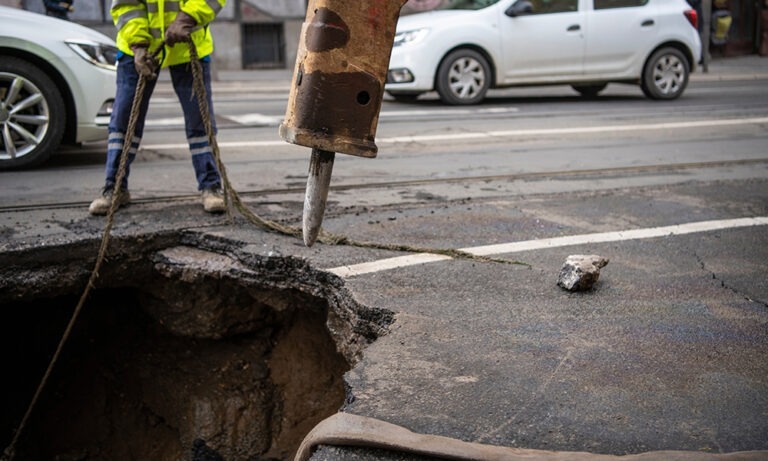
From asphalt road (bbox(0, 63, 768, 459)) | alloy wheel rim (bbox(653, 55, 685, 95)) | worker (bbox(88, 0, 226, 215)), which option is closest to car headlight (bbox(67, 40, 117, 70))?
asphalt road (bbox(0, 63, 768, 459))

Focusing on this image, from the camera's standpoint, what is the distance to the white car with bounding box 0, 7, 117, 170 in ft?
22.8

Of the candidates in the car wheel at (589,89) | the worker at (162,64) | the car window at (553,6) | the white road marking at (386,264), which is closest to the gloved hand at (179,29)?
the worker at (162,64)

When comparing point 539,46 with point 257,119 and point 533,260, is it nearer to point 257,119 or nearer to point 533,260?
point 257,119

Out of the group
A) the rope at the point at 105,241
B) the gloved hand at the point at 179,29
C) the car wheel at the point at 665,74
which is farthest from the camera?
the car wheel at the point at 665,74

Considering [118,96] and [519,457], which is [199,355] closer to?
[118,96]

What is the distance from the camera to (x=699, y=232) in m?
5.30

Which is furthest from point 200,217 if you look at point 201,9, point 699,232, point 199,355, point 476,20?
point 476,20

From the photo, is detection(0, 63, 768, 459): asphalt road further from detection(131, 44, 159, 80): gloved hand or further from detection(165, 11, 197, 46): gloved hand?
detection(165, 11, 197, 46): gloved hand

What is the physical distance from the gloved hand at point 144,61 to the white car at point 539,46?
281 inches

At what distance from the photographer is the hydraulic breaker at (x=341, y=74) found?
260 centimetres

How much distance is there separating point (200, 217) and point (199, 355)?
0.90m

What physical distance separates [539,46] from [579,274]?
9070 mm

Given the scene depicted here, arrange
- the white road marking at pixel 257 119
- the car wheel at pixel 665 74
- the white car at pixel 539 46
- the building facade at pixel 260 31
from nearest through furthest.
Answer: the white road marking at pixel 257 119 < the white car at pixel 539 46 < the car wheel at pixel 665 74 < the building facade at pixel 260 31

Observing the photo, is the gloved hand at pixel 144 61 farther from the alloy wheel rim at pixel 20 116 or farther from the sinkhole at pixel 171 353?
the alloy wheel rim at pixel 20 116
